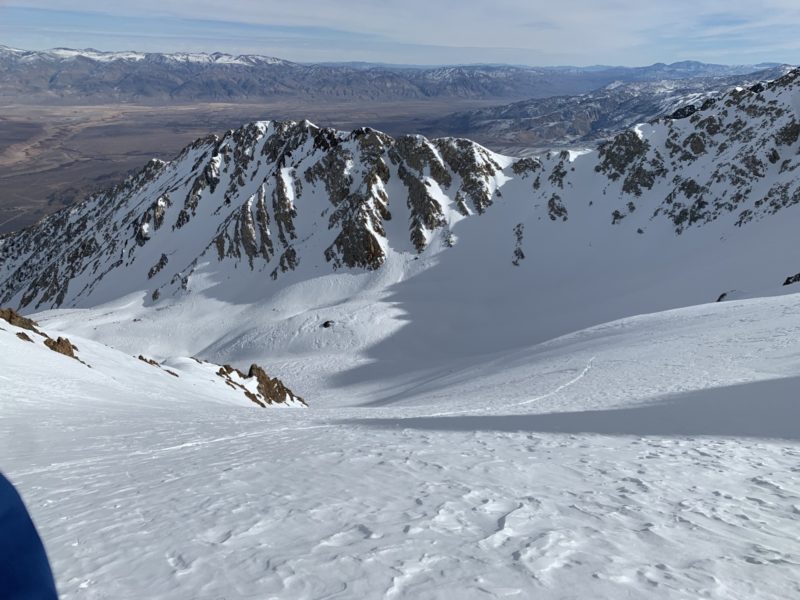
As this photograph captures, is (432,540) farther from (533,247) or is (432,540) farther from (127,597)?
(533,247)

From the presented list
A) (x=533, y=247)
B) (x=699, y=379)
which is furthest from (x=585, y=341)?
(x=533, y=247)

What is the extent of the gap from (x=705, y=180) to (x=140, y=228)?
299 feet

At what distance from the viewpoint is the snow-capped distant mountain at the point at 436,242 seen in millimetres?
59844

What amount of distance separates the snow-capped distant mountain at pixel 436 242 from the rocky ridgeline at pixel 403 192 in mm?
256

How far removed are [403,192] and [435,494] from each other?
253ft

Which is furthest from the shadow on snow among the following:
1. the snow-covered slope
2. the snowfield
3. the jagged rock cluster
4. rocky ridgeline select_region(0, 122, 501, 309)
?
rocky ridgeline select_region(0, 122, 501, 309)

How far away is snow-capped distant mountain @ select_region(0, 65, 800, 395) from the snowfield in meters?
40.0

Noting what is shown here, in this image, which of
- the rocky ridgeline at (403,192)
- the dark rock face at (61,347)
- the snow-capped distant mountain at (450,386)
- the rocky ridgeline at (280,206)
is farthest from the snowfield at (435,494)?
the rocky ridgeline at (280,206)

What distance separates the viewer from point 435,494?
8.36 meters

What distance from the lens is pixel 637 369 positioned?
21.5 m

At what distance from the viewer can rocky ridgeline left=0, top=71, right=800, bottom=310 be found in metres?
69.9

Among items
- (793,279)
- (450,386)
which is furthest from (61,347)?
(793,279)

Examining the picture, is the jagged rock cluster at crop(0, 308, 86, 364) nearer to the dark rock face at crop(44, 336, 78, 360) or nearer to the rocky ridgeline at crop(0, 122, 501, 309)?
the dark rock face at crop(44, 336, 78, 360)

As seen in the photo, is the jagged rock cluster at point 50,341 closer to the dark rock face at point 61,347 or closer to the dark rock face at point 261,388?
the dark rock face at point 61,347
